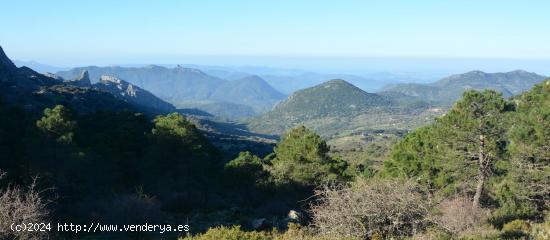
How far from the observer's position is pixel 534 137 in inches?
861

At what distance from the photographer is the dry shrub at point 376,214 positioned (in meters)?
11.1

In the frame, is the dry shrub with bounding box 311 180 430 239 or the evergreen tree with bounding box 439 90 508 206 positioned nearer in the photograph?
the dry shrub with bounding box 311 180 430 239

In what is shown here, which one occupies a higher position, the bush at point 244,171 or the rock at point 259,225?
the rock at point 259,225

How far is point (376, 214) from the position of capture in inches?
435

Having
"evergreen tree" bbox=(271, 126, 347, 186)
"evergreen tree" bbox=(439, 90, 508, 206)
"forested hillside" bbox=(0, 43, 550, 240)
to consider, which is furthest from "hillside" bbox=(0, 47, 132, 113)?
"evergreen tree" bbox=(439, 90, 508, 206)

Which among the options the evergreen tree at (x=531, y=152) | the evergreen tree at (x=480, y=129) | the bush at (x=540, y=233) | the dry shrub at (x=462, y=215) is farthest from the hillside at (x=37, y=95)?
the bush at (x=540, y=233)

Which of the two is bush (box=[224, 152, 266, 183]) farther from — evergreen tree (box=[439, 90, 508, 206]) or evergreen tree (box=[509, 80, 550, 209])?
evergreen tree (box=[509, 80, 550, 209])

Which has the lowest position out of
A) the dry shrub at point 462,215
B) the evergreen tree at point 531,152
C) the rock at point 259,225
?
the rock at point 259,225

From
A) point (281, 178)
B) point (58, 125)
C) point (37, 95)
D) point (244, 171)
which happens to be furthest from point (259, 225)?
point (37, 95)

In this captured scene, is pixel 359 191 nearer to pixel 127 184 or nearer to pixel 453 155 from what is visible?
pixel 453 155

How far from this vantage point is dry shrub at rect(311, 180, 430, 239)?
11.1m

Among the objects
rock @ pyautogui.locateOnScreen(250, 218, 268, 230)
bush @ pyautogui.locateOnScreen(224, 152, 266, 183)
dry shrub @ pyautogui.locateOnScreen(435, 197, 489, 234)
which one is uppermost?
dry shrub @ pyautogui.locateOnScreen(435, 197, 489, 234)

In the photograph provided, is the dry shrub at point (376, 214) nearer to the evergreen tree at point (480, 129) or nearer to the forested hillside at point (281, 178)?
the forested hillside at point (281, 178)

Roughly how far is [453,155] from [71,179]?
69.9ft
